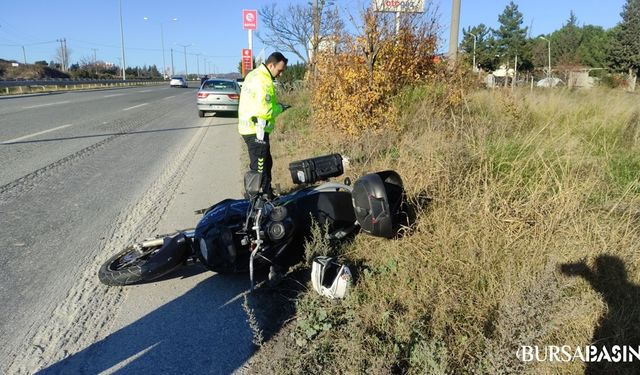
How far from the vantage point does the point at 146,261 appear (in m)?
3.54

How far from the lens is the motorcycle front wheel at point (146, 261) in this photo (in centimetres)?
345

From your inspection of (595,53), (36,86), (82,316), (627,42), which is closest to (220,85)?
(82,316)

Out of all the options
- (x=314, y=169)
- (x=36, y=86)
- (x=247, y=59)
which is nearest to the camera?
(x=314, y=169)

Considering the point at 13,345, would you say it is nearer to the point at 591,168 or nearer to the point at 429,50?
the point at 591,168

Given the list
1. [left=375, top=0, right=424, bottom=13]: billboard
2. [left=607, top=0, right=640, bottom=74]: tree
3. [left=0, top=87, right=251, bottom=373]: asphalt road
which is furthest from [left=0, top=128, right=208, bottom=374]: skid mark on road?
[left=607, top=0, right=640, bottom=74]: tree

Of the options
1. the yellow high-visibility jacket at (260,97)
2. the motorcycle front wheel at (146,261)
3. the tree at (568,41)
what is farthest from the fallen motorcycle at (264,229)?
the tree at (568,41)

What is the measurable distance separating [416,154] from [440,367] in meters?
2.68

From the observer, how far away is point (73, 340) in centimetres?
282

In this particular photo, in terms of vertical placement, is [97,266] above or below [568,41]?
below

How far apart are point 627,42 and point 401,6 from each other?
48.0 m

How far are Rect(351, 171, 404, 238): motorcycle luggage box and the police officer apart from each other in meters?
1.18

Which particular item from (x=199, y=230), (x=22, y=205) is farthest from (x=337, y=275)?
(x=22, y=205)

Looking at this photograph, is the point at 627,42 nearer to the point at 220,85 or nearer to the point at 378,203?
the point at 220,85

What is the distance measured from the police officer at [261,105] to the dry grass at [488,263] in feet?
4.65
